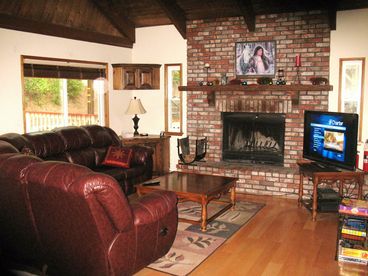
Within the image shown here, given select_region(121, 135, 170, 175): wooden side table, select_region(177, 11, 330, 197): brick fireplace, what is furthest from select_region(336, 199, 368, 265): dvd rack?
select_region(121, 135, 170, 175): wooden side table

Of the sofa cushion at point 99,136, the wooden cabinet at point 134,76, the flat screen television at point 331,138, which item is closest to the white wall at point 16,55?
the wooden cabinet at point 134,76

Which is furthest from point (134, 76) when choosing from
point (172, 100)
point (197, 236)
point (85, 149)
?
point (197, 236)

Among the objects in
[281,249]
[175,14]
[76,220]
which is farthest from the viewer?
[175,14]

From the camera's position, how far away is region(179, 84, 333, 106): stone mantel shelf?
5.80 meters

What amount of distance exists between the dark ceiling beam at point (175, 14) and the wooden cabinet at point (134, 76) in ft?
2.67

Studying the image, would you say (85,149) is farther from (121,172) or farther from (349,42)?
(349,42)

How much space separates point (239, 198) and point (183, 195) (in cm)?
174

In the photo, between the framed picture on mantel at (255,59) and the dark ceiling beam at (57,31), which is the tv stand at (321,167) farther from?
the dark ceiling beam at (57,31)

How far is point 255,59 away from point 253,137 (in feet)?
4.21

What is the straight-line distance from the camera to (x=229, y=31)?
259 inches

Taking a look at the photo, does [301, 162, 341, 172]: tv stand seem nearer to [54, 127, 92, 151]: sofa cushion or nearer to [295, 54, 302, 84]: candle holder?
[295, 54, 302, 84]: candle holder

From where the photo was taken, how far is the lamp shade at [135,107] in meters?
7.13

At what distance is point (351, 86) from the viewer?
5906 mm

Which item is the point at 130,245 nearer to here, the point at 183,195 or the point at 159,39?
the point at 183,195
